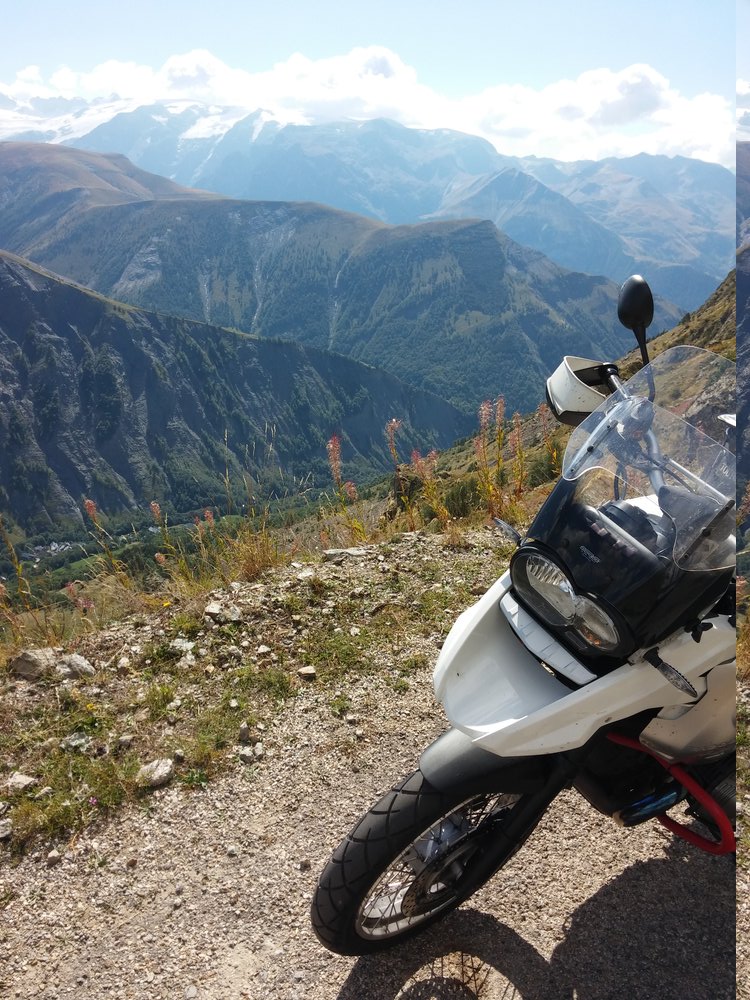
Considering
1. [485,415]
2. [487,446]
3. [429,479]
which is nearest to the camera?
[485,415]

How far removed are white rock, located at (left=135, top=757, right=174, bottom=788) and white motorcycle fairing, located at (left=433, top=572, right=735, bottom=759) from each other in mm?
2122

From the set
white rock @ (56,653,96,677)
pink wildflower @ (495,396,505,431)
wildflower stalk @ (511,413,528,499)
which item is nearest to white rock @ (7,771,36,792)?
white rock @ (56,653,96,677)

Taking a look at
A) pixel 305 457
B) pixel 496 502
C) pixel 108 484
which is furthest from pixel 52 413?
pixel 496 502

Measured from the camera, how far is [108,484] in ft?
530

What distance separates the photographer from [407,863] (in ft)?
8.26

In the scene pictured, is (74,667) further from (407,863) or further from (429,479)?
(429,479)

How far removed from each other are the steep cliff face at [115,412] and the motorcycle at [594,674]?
151 meters

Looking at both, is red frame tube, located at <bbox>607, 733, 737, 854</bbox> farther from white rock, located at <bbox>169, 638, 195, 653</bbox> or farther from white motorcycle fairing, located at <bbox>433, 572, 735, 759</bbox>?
white rock, located at <bbox>169, 638, 195, 653</bbox>

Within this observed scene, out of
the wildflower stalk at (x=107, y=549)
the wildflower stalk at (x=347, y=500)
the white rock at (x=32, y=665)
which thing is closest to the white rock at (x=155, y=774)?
the white rock at (x=32, y=665)

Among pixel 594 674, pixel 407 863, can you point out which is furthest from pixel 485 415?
pixel 407 863

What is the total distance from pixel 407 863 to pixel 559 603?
1.32m

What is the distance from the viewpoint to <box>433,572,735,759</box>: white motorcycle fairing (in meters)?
2.07

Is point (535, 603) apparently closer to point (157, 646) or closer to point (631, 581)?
point (631, 581)

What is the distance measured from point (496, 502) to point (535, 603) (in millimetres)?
4567
